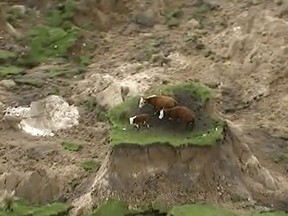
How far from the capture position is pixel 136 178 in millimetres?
7910

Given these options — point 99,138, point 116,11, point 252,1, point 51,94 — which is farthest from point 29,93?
point 252,1

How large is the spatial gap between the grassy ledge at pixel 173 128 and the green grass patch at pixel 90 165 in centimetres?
74

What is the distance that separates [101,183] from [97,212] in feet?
1.34

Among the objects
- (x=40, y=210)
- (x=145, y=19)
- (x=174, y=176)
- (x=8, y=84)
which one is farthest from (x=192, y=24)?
(x=40, y=210)

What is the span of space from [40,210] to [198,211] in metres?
1.79

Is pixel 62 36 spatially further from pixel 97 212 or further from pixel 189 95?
pixel 97 212

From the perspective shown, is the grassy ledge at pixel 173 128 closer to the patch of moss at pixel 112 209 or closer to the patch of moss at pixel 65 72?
the patch of moss at pixel 112 209

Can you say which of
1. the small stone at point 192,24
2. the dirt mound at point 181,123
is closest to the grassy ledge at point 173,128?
the dirt mound at point 181,123

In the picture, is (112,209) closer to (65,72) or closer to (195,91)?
(195,91)

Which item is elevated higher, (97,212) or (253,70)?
(97,212)

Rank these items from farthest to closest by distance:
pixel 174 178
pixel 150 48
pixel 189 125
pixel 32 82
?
pixel 150 48 → pixel 32 82 → pixel 189 125 → pixel 174 178

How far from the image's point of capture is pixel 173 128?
8.29 m

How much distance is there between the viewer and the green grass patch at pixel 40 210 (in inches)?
317

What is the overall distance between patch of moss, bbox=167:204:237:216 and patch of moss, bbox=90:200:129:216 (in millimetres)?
532
